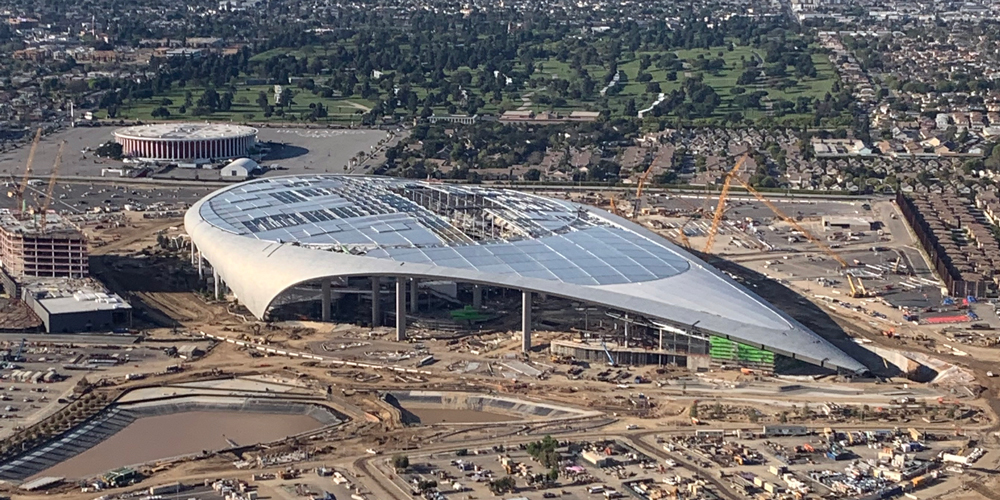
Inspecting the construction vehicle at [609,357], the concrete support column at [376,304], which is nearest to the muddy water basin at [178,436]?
the concrete support column at [376,304]

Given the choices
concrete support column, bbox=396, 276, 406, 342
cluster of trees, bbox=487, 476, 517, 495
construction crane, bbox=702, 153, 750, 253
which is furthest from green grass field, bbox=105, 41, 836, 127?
cluster of trees, bbox=487, 476, 517, 495

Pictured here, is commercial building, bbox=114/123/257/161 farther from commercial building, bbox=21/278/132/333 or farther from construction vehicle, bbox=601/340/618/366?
construction vehicle, bbox=601/340/618/366

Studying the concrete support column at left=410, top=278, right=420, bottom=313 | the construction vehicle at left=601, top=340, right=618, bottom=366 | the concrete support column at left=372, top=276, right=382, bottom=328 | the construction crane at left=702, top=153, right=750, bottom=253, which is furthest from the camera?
the construction crane at left=702, top=153, right=750, bottom=253

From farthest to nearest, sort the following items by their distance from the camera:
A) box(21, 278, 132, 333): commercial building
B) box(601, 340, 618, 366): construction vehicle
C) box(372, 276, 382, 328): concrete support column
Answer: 1. box(21, 278, 132, 333): commercial building
2. box(372, 276, 382, 328): concrete support column
3. box(601, 340, 618, 366): construction vehicle

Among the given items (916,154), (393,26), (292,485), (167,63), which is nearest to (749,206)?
(916,154)

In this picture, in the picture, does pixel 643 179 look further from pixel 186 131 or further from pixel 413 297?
pixel 413 297

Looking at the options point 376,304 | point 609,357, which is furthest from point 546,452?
point 376,304
